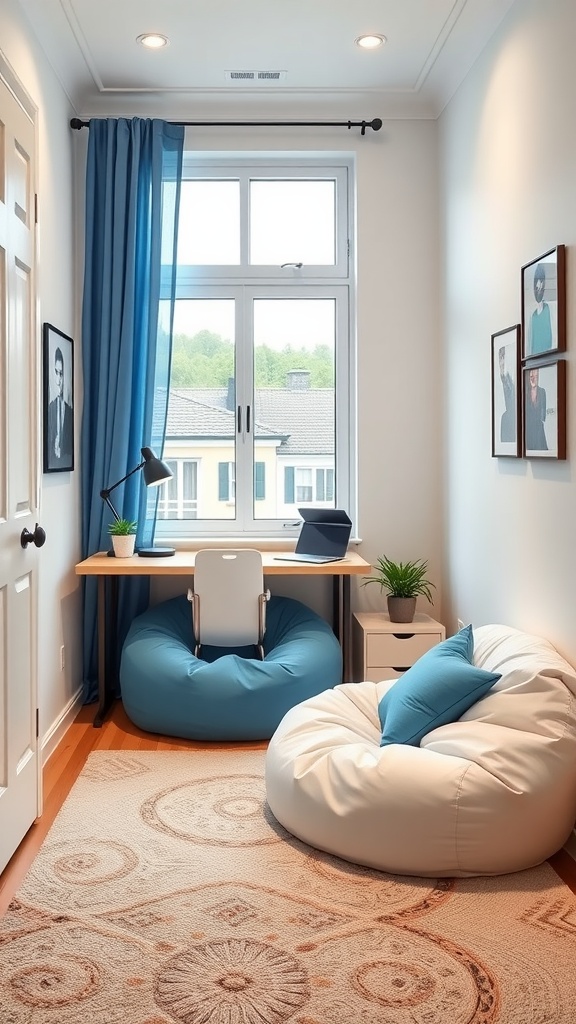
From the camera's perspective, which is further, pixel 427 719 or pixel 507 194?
pixel 507 194

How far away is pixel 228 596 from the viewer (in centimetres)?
377

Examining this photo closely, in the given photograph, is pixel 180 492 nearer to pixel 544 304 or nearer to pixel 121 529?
pixel 121 529

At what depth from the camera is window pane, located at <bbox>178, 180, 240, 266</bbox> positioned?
4.58 m

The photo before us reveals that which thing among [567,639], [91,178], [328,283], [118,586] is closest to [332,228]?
[328,283]

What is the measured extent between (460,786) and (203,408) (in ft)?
9.06

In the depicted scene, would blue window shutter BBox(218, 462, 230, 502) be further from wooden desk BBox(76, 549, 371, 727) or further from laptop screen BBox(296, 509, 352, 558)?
laptop screen BBox(296, 509, 352, 558)

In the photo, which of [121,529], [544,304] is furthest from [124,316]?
[544,304]

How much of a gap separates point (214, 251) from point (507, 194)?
5.98 feet

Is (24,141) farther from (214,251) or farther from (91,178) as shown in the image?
(214,251)

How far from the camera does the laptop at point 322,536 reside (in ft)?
13.5

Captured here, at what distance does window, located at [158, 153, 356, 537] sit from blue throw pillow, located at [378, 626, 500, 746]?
6.02 feet

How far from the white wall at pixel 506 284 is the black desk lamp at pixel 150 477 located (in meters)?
1.40

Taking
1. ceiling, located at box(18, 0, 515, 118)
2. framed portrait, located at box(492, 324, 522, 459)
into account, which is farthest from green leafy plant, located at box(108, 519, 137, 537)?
ceiling, located at box(18, 0, 515, 118)

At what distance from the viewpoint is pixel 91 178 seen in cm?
421
